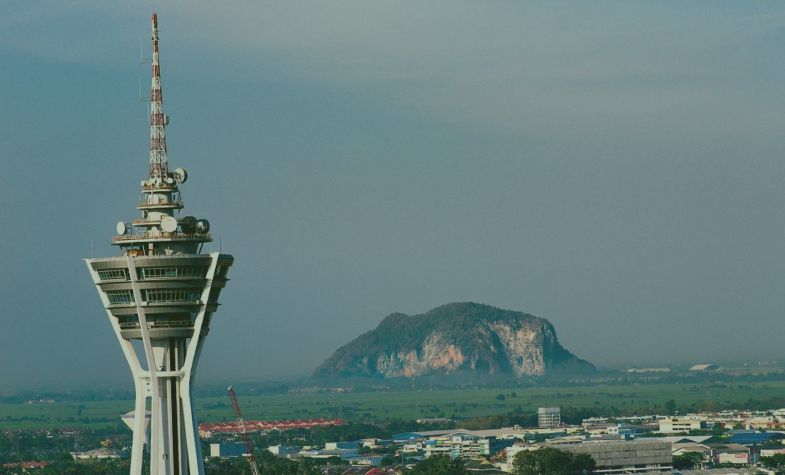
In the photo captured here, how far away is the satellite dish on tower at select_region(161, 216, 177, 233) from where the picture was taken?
104188 mm

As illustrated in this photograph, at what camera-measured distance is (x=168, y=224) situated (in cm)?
10419

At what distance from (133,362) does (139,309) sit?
293 cm

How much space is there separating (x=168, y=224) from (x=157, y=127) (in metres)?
5.14

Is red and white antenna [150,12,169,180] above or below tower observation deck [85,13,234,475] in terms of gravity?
above

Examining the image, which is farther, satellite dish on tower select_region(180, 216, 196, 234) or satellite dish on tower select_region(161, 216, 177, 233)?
satellite dish on tower select_region(180, 216, 196, 234)

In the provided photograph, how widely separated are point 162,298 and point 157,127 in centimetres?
886

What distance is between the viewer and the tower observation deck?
4109 inches

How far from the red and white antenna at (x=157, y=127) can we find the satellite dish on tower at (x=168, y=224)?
2.34 m

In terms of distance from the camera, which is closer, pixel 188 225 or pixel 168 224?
pixel 168 224

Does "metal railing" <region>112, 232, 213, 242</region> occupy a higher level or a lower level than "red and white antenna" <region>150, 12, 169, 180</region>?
lower

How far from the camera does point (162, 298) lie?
344 feet

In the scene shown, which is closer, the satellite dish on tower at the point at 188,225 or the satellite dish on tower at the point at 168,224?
the satellite dish on tower at the point at 168,224

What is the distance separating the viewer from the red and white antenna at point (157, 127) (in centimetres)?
10500

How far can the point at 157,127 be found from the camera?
344ft
